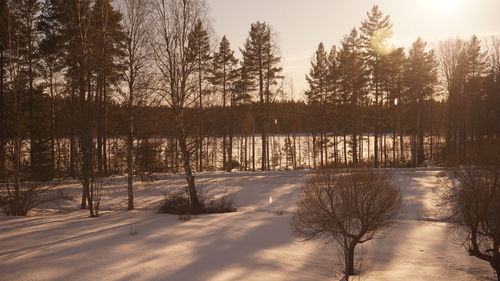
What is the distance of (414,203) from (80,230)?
16.2 metres

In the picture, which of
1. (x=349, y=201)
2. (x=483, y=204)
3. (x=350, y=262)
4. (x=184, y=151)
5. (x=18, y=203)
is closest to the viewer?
(x=349, y=201)

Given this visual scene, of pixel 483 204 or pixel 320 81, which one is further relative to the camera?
pixel 320 81

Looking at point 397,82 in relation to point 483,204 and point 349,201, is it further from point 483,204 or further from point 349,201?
point 349,201

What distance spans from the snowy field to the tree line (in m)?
2.98

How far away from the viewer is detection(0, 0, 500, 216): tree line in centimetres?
1661

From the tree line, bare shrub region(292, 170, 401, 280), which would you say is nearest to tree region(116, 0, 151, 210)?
the tree line

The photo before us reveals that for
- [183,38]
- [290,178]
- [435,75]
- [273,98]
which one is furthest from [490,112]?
[183,38]

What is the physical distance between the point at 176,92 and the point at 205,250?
8021mm

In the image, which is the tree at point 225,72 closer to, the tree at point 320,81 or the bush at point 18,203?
the tree at point 320,81

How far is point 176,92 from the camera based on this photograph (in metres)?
16.6

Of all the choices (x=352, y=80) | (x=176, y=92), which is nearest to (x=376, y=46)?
(x=352, y=80)

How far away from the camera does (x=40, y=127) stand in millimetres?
25734

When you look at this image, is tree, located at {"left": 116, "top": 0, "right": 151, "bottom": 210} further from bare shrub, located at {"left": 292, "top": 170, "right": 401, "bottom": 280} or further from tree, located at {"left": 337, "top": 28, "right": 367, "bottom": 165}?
tree, located at {"left": 337, "top": 28, "right": 367, "bottom": 165}

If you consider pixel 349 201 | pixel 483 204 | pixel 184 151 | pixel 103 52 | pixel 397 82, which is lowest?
pixel 483 204
